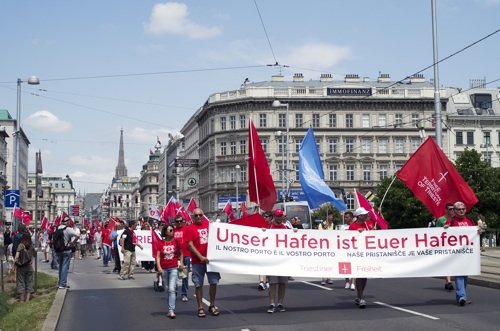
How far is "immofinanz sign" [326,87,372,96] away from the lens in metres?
91.6

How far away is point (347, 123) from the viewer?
93.2 metres

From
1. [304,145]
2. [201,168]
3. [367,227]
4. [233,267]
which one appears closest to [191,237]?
[233,267]

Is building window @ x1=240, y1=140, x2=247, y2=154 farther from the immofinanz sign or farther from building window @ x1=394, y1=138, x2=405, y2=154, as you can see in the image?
building window @ x1=394, y1=138, x2=405, y2=154

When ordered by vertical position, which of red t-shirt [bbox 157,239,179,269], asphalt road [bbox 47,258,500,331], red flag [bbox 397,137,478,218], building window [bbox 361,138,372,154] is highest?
building window [bbox 361,138,372,154]

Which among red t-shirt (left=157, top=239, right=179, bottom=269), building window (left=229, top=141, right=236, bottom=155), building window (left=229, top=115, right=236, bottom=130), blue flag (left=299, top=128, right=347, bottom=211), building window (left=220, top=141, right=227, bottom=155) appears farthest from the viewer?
building window (left=220, top=141, right=227, bottom=155)

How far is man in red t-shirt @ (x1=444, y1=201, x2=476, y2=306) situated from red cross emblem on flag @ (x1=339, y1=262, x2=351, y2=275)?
1975 mm

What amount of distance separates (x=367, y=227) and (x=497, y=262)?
1274cm

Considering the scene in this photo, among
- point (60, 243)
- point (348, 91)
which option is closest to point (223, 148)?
point (348, 91)

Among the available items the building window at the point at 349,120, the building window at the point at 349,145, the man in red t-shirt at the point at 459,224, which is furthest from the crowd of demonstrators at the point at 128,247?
the building window at the point at 349,145

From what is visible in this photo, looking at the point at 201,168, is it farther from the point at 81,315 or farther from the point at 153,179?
the point at 81,315

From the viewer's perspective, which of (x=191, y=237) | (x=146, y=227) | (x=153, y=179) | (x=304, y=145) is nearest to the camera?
(x=191, y=237)

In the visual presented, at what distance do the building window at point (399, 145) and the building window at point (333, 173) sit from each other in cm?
750

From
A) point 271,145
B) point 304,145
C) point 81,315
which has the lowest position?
point 81,315

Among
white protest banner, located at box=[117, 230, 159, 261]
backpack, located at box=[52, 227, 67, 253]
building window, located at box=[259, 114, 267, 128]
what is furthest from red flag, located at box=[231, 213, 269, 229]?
building window, located at box=[259, 114, 267, 128]
